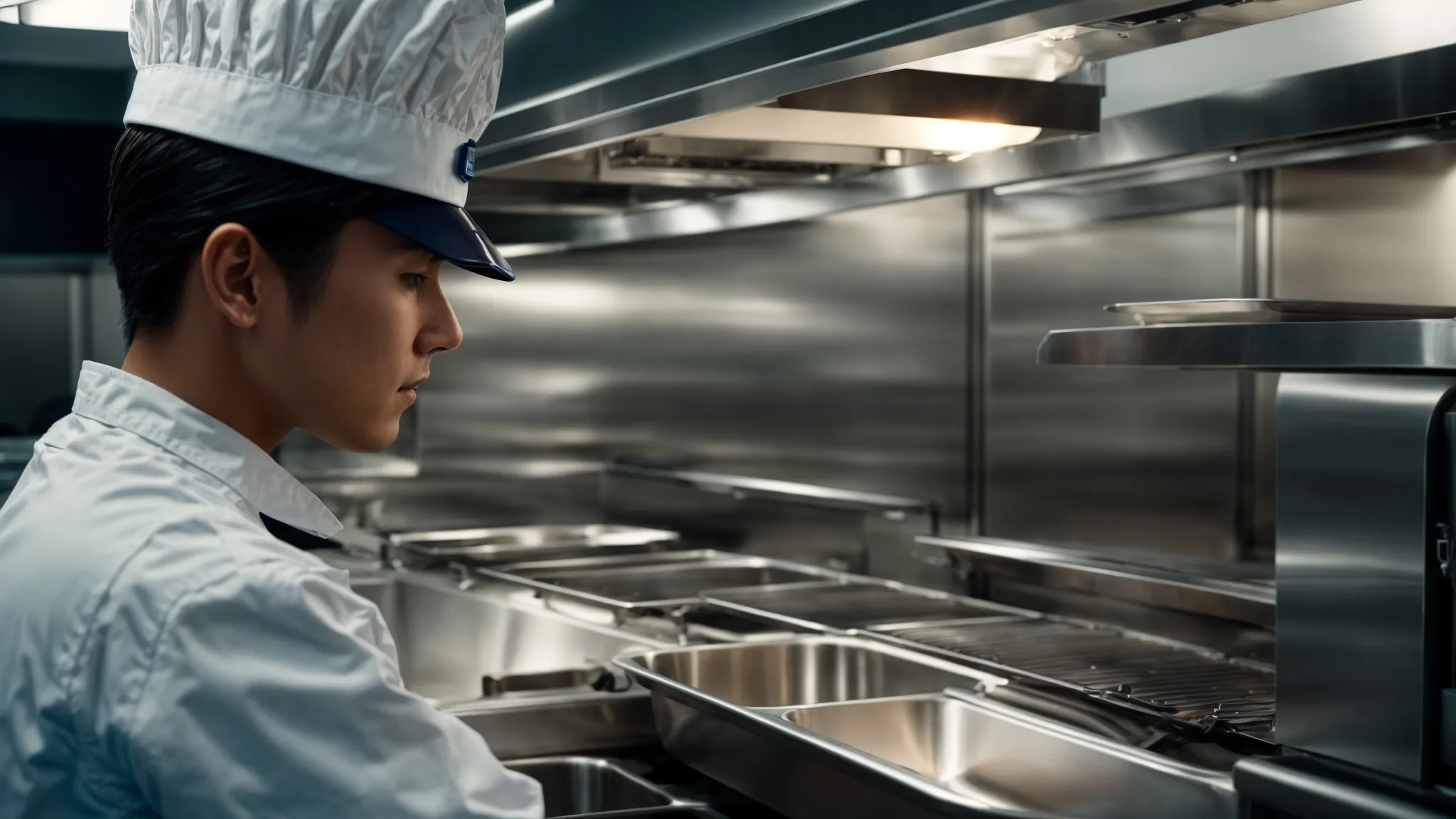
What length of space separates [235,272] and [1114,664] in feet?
3.59

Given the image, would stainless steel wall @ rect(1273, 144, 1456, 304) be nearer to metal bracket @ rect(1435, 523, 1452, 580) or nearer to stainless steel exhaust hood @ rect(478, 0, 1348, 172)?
stainless steel exhaust hood @ rect(478, 0, 1348, 172)

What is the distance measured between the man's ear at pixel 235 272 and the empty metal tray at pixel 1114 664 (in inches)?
35.0

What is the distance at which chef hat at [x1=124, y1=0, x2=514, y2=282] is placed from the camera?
797mm

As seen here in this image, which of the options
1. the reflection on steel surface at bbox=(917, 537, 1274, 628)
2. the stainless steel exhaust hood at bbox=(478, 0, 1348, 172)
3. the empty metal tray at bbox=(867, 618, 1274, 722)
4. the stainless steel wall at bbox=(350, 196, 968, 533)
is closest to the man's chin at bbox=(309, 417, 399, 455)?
the stainless steel exhaust hood at bbox=(478, 0, 1348, 172)

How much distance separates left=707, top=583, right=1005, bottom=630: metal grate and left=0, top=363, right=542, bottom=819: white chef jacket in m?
1.20

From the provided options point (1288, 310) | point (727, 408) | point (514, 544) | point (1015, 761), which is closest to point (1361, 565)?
point (1288, 310)

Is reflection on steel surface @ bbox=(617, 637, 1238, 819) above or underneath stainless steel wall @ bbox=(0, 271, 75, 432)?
underneath

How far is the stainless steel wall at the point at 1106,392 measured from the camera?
2676 mm

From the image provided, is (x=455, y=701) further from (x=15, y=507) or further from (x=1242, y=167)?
(x=1242, y=167)

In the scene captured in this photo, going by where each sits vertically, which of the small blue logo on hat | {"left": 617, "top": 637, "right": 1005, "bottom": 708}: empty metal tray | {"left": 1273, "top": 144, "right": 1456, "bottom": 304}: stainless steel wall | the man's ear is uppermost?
{"left": 1273, "top": 144, "right": 1456, "bottom": 304}: stainless steel wall

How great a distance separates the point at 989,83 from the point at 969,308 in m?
1.80

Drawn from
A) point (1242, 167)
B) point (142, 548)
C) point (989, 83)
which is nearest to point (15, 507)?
point (142, 548)

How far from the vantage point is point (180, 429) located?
0.80m

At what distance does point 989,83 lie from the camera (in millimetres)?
1536
